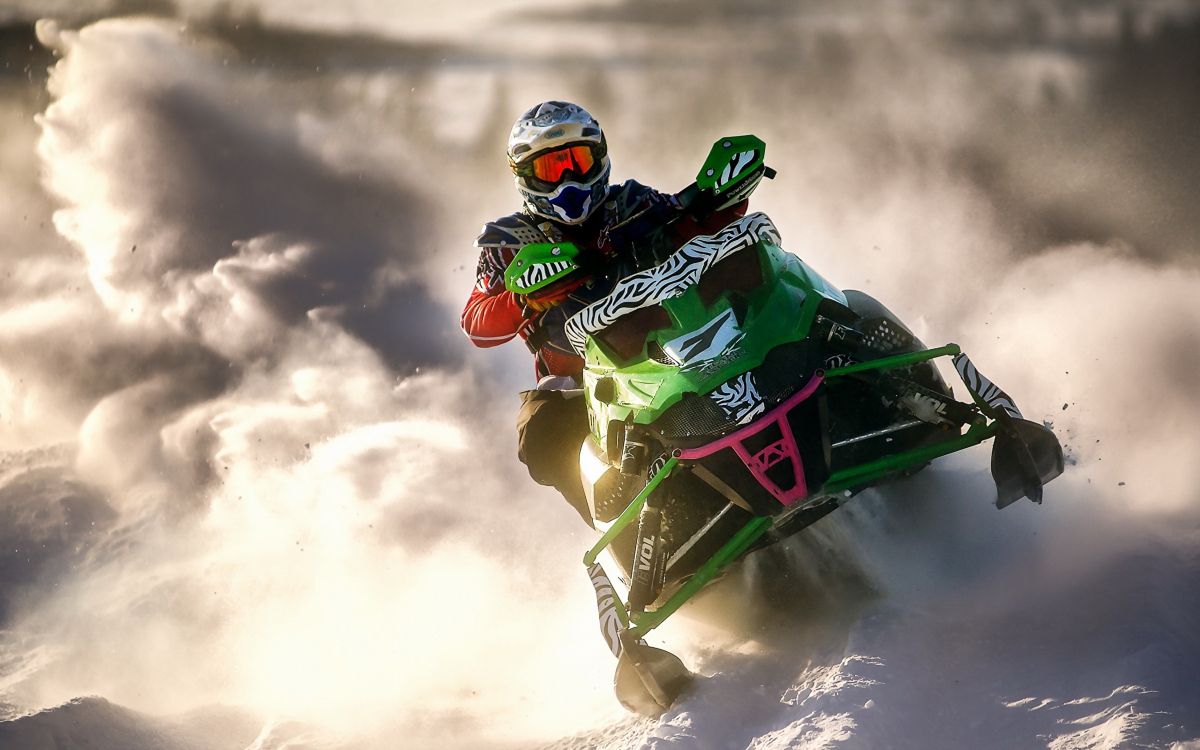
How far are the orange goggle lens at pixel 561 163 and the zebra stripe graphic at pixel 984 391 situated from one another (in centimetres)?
201

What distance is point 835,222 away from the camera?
413 inches

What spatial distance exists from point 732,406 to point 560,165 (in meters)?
1.72

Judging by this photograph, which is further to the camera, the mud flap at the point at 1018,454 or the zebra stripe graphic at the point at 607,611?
the zebra stripe graphic at the point at 607,611

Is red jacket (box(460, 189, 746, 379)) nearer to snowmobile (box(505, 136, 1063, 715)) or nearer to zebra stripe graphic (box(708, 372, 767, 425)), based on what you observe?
snowmobile (box(505, 136, 1063, 715))

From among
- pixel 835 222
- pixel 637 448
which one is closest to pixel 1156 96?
pixel 835 222

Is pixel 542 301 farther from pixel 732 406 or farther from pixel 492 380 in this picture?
pixel 492 380

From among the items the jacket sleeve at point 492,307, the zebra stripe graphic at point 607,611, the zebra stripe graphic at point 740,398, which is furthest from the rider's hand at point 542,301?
the zebra stripe graphic at point 607,611

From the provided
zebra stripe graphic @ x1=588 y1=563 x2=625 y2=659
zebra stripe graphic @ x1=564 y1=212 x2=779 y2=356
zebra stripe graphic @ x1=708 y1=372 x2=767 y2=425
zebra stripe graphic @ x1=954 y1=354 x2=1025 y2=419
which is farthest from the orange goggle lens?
zebra stripe graphic @ x1=954 y1=354 x2=1025 y2=419

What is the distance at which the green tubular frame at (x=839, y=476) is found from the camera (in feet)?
14.6

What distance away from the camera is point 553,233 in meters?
5.68

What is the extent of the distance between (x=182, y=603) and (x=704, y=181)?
710 cm

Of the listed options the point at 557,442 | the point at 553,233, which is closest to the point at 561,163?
the point at 553,233

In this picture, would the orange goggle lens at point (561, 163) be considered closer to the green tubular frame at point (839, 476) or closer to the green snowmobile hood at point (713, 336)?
the green snowmobile hood at point (713, 336)

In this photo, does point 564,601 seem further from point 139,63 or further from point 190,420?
point 139,63
